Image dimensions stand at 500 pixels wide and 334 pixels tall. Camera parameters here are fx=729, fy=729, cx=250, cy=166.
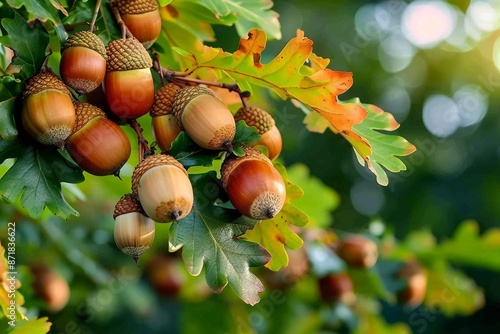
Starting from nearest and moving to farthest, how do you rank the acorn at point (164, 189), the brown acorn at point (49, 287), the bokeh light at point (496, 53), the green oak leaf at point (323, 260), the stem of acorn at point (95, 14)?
the acorn at point (164, 189)
the stem of acorn at point (95, 14)
the brown acorn at point (49, 287)
the green oak leaf at point (323, 260)
the bokeh light at point (496, 53)

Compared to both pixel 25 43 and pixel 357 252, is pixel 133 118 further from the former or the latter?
pixel 357 252

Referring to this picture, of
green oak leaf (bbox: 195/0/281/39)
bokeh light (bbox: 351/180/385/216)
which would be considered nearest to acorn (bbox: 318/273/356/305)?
green oak leaf (bbox: 195/0/281/39)

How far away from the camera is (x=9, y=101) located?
0.75 metres

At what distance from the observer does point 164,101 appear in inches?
31.6

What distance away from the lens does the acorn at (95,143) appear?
0.76m

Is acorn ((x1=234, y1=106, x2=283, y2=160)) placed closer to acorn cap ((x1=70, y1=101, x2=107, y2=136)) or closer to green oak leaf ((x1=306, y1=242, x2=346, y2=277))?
acorn cap ((x1=70, y1=101, x2=107, y2=136))

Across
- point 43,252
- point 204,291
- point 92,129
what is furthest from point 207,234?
point 204,291

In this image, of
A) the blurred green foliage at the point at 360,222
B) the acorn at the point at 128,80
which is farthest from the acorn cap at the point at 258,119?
the blurred green foliage at the point at 360,222

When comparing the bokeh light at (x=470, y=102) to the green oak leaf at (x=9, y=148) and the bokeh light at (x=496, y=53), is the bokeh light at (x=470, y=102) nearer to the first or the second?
the bokeh light at (x=496, y=53)

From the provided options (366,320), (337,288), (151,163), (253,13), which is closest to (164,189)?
(151,163)

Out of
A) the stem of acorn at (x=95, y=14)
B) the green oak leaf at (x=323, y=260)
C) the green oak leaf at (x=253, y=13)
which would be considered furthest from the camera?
the green oak leaf at (x=323, y=260)

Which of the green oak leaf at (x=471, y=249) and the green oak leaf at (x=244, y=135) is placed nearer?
the green oak leaf at (x=244, y=135)

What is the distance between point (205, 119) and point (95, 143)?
0.12m

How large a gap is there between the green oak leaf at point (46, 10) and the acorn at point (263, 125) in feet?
0.71
